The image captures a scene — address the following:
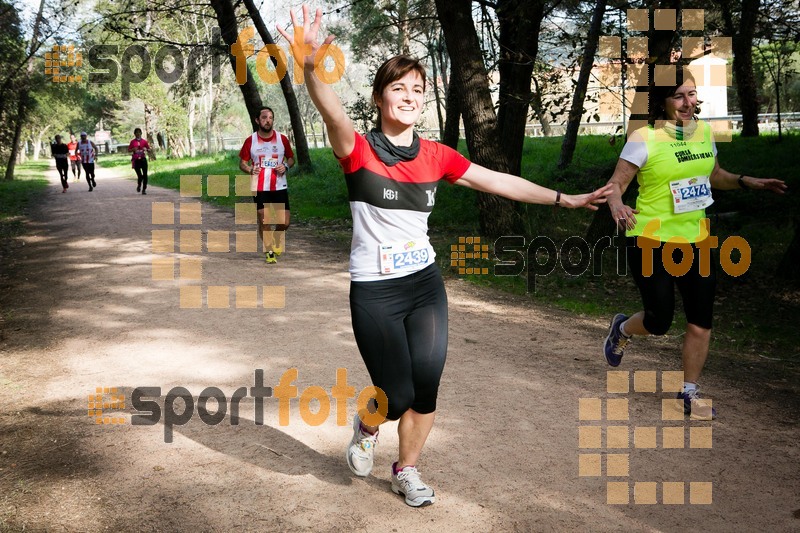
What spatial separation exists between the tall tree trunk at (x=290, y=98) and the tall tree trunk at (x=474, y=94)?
30.4 ft

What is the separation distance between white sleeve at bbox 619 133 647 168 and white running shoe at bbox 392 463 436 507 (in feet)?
8.65

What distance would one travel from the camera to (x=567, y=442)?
4.89 m

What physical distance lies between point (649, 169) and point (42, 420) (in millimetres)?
4615

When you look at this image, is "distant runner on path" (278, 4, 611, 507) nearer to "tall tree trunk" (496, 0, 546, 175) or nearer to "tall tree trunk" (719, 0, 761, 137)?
"tall tree trunk" (496, 0, 546, 175)

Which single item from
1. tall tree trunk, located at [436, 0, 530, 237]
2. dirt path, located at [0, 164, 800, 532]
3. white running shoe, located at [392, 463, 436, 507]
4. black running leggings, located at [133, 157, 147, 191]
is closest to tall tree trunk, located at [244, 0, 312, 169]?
black running leggings, located at [133, 157, 147, 191]

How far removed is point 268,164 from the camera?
1070 centimetres

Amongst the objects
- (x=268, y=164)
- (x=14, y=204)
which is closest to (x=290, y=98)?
(x=14, y=204)

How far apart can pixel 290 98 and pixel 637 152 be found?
65.3ft

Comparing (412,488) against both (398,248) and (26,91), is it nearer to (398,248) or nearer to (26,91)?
(398,248)

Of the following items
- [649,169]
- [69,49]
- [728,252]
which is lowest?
[728,252]

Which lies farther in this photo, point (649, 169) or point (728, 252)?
point (728, 252)

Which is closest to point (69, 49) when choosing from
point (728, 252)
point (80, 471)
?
point (728, 252)

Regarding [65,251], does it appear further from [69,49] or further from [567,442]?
[69,49]

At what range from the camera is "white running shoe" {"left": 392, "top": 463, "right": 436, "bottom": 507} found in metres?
3.99
